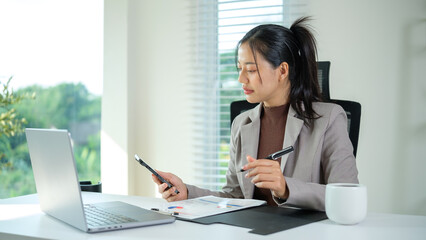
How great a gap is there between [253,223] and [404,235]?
352 millimetres

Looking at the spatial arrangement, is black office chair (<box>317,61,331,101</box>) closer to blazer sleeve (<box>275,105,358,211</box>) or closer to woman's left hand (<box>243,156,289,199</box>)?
blazer sleeve (<box>275,105,358,211</box>)

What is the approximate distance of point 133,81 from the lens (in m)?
3.37

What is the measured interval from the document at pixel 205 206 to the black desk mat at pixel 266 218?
0.09 ft

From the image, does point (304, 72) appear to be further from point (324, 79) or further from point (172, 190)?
point (172, 190)

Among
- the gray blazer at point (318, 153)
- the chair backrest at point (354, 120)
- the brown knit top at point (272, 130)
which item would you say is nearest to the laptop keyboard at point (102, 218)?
the gray blazer at point (318, 153)

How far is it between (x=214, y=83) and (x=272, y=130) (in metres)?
1.35

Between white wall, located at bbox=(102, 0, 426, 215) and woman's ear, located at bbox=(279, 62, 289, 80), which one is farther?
white wall, located at bbox=(102, 0, 426, 215)

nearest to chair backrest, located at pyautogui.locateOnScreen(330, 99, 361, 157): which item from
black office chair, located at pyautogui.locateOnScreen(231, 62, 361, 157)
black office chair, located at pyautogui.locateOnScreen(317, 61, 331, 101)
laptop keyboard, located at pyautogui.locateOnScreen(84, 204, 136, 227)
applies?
black office chair, located at pyautogui.locateOnScreen(231, 62, 361, 157)

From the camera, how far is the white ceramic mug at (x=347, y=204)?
1.15 meters

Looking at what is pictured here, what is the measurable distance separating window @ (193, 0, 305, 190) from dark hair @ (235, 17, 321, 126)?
125 centimetres

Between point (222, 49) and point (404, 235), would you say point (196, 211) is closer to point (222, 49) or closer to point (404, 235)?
point (404, 235)

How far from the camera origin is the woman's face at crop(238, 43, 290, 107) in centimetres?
182

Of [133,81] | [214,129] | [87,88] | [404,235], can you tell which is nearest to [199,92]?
[214,129]

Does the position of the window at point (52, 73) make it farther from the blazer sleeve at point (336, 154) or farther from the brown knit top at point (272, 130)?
the blazer sleeve at point (336, 154)
